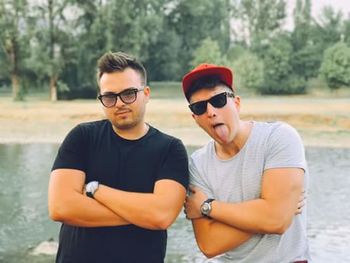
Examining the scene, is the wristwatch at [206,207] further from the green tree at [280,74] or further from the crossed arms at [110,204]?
the green tree at [280,74]

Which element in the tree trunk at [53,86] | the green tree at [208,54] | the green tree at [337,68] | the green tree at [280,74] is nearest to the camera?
the tree trunk at [53,86]

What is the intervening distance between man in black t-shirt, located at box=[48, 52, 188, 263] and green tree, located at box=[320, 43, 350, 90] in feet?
139

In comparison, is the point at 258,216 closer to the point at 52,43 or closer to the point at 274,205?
the point at 274,205

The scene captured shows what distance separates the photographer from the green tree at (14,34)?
4006cm

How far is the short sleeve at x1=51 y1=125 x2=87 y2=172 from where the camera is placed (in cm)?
275

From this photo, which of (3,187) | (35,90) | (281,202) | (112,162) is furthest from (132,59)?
(35,90)

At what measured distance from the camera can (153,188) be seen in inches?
108

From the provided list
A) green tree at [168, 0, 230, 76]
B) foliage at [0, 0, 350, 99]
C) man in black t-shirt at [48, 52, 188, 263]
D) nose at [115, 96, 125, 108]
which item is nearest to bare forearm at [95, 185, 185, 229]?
man in black t-shirt at [48, 52, 188, 263]

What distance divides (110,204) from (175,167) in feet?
1.03

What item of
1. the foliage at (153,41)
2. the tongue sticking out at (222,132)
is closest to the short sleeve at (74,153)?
the tongue sticking out at (222,132)

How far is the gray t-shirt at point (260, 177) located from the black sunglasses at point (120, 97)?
0.44 m

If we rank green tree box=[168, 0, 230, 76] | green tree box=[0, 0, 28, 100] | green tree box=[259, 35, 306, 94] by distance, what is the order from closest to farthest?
green tree box=[0, 0, 28, 100]
green tree box=[259, 35, 306, 94]
green tree box=[168, 0, 230, 76]

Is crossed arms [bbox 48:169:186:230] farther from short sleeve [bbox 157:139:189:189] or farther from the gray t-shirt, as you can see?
the gray t-shirt

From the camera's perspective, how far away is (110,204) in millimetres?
2682
